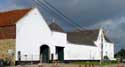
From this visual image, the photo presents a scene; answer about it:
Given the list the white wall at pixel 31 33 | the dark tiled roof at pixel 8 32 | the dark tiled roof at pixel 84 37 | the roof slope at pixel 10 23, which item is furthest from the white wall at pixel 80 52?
the dark tiled roof at pixel 8 32

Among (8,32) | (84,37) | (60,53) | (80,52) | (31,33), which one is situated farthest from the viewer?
(84,37)

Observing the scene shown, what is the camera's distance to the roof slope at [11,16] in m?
67.2

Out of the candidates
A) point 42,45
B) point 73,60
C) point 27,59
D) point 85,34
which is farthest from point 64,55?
point 85,34

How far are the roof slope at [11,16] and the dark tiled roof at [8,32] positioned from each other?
765 mm

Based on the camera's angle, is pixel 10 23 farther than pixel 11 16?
No

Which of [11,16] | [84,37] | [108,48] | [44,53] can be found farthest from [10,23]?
[108,48]

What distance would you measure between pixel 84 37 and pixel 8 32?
42779mm

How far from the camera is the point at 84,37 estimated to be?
349 ft

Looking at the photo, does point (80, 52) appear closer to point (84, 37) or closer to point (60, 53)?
point (60, 53)

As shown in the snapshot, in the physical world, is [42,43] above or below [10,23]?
below

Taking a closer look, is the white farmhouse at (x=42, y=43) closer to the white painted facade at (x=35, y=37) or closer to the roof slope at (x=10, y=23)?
the white painted facade at (x=35, y=37)

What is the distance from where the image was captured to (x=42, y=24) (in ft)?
242

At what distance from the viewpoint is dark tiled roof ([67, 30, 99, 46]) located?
321 ft

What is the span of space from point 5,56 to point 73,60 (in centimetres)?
2613
